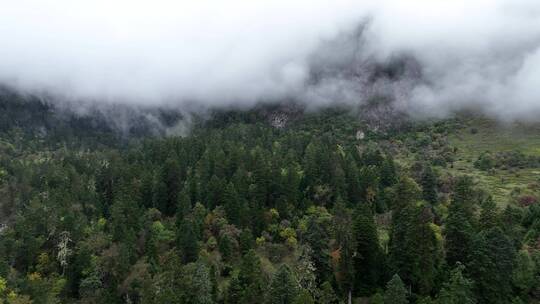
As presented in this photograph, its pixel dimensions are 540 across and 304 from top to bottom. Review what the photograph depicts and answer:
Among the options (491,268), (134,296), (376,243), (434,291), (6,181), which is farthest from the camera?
(6,181)

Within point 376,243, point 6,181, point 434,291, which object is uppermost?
point 376,243

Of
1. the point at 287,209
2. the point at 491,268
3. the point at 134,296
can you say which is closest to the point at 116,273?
the point at 134,296

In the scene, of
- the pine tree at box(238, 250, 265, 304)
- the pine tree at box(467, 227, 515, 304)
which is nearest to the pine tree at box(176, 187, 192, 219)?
the pine tree at box(238, 250, 265, 304)

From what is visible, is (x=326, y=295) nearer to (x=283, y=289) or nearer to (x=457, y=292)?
(x=283, y=289)

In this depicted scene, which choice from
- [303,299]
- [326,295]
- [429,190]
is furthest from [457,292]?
[429,190]

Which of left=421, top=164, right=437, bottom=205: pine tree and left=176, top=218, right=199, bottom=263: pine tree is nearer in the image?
left=176, top=218, right=199, bottom=263: pine tree

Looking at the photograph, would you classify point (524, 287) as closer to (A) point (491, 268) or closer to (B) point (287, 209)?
(A) point (491, 268)

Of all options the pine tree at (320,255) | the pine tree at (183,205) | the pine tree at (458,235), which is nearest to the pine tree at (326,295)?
the pine tree at (320,255)

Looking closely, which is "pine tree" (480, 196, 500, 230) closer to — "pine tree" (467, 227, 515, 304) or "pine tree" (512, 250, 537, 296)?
"pine tree" (512, 250, 537, 296)

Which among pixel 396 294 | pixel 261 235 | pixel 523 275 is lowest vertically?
pixel 261 235
